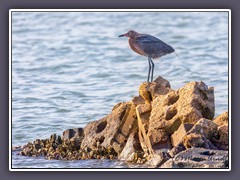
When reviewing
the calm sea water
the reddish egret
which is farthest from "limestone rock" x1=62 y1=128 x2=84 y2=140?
the reddish egret

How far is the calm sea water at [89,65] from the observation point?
16.4 meters

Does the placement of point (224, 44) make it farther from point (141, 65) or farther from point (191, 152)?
point (191, 152)

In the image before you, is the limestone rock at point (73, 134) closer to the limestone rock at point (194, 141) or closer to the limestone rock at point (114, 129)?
the limestone rock at point (114, 129)

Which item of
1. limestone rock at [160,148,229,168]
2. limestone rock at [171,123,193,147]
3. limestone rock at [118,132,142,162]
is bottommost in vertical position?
limestone rock at [160,148,229,168]

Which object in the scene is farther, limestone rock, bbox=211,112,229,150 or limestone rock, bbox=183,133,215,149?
limestone rock, bbox=211,112,229,150

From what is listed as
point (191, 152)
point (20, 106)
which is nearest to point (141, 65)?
point (20, 106)

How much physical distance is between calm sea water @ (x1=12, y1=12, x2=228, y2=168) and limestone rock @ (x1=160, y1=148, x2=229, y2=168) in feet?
4.13

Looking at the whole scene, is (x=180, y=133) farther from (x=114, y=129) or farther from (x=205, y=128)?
(x=114, y=129)

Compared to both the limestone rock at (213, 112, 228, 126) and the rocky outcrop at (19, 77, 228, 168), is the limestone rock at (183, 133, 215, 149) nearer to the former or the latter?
the rocky outcrop at (19, 77, 228, 168)

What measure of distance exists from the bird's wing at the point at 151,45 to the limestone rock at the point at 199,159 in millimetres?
2786

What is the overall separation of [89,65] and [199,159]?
1188cm

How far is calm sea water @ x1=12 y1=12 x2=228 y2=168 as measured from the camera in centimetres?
1636

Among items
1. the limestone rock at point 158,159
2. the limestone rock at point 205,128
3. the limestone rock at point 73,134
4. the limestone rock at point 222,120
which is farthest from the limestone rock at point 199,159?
the limestone rock at point 73,134

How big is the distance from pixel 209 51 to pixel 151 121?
1267 cm
